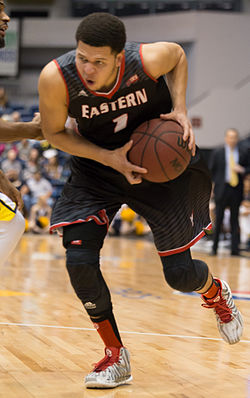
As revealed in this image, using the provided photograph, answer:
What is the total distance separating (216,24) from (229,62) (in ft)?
4.05

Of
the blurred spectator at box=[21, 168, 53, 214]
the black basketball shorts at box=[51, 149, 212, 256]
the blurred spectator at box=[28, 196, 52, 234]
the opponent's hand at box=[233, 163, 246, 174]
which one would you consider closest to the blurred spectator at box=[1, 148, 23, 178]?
the blurred spectator at box=[21, 168, 53, 214]

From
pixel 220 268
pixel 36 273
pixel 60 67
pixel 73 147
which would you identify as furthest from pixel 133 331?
pixel 220 268

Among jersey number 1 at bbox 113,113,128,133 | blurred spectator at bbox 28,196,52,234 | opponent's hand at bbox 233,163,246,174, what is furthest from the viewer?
blurred spectator at bbox 28,196,52,234

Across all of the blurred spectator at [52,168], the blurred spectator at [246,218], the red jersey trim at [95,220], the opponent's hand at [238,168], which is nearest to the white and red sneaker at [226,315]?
the red jersey trim at [95,220]

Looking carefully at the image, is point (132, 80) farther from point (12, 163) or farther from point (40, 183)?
point (12, 163)

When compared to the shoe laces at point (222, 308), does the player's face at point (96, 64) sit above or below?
above

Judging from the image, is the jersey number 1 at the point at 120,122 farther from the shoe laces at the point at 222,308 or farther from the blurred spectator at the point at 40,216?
the blurred spectator at the point at 40,216

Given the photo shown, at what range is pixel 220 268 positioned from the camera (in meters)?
8.70

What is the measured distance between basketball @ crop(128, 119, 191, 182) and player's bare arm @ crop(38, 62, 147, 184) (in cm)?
5

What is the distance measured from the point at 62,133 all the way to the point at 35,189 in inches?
491

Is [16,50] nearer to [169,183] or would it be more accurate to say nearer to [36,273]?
[36,273]

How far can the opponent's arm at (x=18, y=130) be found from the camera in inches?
133

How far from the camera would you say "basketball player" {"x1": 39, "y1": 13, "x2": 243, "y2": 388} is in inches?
114

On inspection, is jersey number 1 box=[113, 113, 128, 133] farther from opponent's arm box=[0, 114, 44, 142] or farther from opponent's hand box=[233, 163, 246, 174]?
opponent's hand box=[233, 163, 246, 174]
